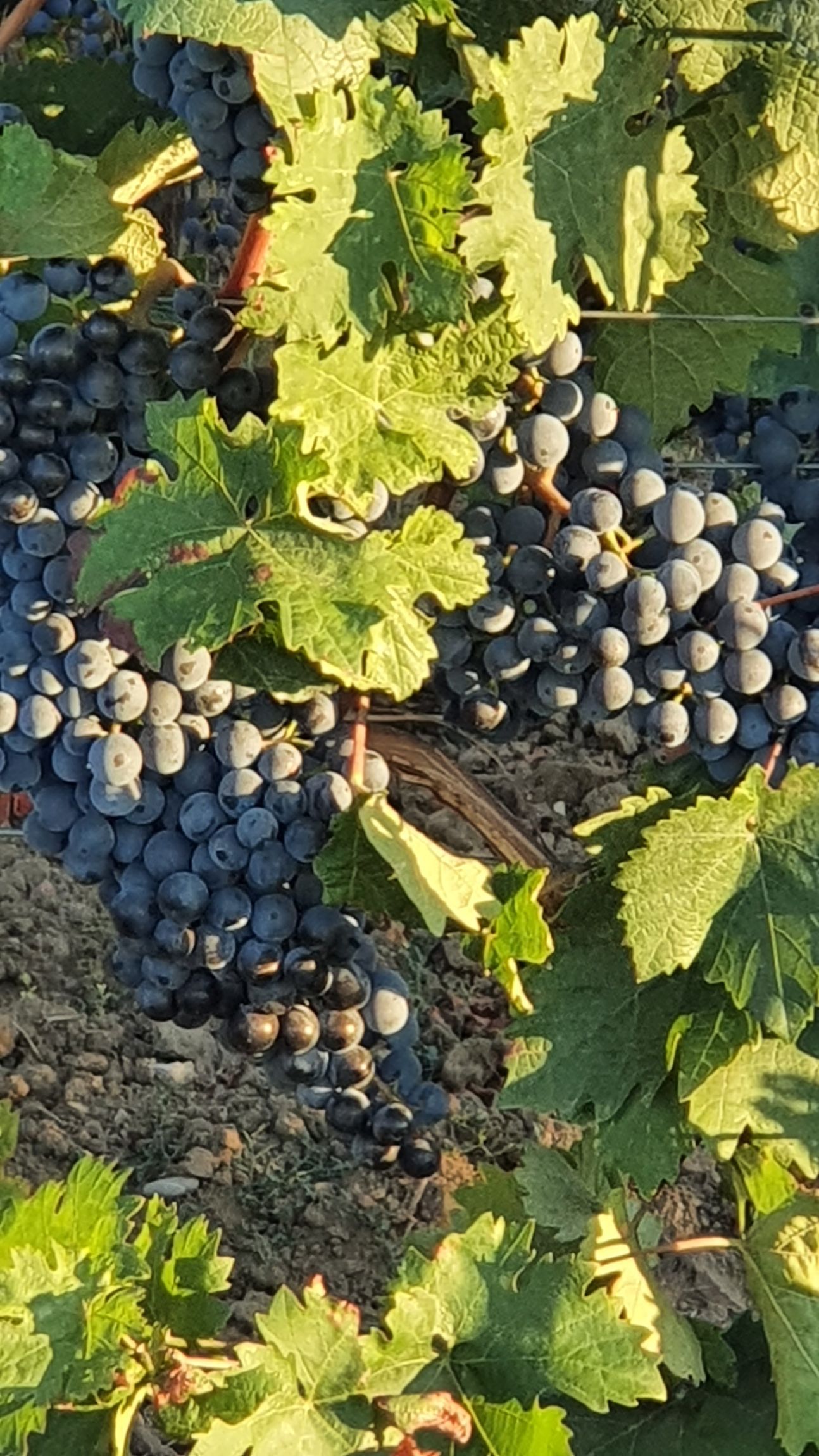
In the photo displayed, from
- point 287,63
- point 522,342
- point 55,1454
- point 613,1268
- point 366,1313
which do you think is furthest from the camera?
point 366,1313

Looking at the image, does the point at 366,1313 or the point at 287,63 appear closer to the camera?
the point at 287,63

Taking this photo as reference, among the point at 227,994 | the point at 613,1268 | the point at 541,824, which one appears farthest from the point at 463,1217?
the point at 541,824

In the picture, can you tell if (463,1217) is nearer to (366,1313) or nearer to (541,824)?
(366,1313)

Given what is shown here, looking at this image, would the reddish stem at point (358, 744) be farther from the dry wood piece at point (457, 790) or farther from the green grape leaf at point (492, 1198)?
the green grape leaf at point (492, 1198)

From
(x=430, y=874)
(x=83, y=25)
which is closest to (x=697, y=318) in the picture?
(x=430, y=874)

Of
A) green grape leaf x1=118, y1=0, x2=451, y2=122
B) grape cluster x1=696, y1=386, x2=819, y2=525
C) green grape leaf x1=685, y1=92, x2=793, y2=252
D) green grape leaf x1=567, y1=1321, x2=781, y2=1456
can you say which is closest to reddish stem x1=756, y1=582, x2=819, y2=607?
grape cluster x1=696, y1=386, x2=819, y2=525

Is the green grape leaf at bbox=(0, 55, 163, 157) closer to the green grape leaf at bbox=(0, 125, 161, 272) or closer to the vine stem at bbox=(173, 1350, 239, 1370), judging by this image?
the green grape leaf at bbox=(0, 125, 161, 272)
